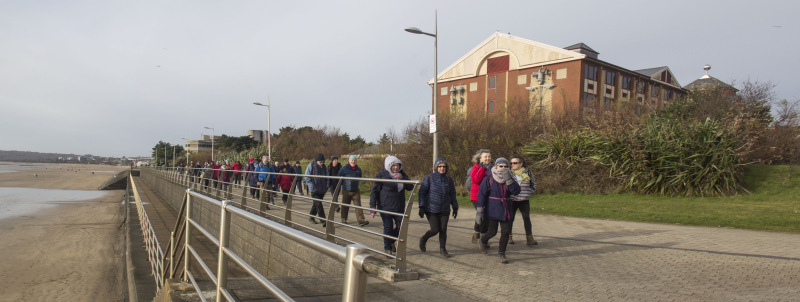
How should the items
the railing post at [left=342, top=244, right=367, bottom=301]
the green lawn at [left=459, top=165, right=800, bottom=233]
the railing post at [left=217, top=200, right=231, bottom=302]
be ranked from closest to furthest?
the railing post at [left=342, top=244, right=367, bottom=301], the railing post at [left=217, top=200, right=231, bottom=302], the green lawn at [left=459, top=165, right=800, bottom=233]

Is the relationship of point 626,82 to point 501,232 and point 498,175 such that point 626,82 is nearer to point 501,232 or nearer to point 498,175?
point 498,175

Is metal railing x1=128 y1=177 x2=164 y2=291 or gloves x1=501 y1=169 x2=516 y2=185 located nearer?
gloves x1=501 y1=169 x2=516 y2=185

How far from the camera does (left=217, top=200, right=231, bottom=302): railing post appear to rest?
8.51 ft

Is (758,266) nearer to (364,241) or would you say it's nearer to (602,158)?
(364,241)

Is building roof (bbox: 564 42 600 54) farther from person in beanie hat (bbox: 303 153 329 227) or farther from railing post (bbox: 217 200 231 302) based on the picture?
railing post (bbox: 217 200 231 302)

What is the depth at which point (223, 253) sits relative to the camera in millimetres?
2648

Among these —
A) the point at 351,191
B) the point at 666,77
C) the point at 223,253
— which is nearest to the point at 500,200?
the point at 351,191

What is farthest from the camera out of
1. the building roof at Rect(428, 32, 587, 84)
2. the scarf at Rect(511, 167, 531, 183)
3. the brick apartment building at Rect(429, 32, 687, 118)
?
the building roof at Rect(428, 32, 587, 84)

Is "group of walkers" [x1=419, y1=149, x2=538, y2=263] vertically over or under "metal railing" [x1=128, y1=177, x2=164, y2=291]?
over

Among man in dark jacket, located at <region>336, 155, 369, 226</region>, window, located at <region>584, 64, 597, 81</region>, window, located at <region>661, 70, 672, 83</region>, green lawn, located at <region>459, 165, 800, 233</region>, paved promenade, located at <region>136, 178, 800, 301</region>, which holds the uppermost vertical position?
window, located at <region>661, 70, 672, 83</region>

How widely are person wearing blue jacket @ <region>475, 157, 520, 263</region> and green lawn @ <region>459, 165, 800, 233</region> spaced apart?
5.66 m

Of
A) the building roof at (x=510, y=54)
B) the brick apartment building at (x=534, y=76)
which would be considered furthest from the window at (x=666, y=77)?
the building roof at (x=510, y=54)

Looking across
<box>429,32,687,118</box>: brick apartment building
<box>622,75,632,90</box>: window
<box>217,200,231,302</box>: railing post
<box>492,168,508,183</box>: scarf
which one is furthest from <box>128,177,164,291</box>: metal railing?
<box>622,75,632,90</box>: window

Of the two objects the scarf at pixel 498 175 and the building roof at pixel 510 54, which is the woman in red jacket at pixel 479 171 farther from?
the building roof at pixel 510 54
